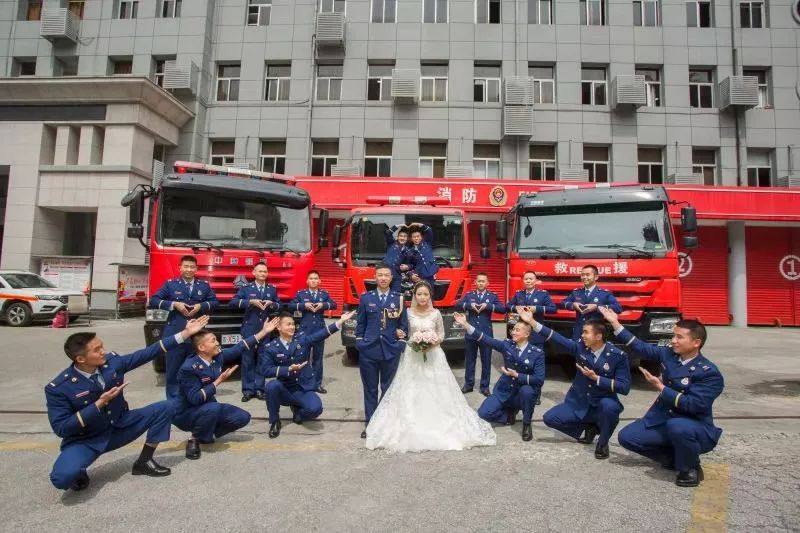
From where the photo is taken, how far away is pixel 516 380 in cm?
477

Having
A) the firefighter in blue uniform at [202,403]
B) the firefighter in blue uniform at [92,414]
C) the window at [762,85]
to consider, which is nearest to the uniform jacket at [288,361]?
the firefighter in blue uniform at [202,403]

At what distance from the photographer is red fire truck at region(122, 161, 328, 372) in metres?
6.55

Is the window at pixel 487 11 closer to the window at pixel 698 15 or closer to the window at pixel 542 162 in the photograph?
the window at pixel 542 162

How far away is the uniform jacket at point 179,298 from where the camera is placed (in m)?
5.91

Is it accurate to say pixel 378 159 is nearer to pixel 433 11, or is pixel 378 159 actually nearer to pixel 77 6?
pixel 433 11

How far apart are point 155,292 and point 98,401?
330 cm

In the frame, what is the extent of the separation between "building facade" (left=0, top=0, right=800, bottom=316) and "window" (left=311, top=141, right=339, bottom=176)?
0.09 metres

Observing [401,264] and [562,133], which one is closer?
[401,264]

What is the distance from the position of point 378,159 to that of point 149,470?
47.3 ft

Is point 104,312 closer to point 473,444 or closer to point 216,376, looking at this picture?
point 216,376

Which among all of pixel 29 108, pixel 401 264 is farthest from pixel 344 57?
pixel 401 264

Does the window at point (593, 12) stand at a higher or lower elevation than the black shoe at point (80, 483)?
higher

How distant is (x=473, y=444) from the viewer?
4262 mm

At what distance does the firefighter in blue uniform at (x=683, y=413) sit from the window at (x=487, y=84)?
48.5 feet
